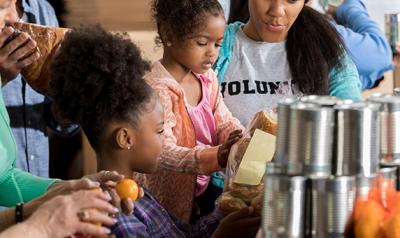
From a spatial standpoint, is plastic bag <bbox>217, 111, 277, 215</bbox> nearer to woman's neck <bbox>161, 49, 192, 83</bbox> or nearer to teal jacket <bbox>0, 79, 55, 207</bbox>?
woman's neck <bbox>161, 49, 192, 83</bbox>

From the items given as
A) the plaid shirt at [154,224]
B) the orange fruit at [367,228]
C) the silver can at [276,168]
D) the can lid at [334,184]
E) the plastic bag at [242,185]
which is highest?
the silver can at [276,168]

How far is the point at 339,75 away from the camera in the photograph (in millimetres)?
2348

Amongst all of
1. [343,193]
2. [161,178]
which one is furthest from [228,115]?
[343,193]

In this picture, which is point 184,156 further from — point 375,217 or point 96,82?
point 375,217

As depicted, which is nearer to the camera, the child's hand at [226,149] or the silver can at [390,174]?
the silver can at [390,174]

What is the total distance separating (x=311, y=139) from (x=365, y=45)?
1748 mm

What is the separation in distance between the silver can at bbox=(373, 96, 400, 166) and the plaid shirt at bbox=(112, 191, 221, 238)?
597mm

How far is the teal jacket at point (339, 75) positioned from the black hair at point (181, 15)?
12cm

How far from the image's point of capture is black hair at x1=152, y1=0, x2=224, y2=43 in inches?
88.5

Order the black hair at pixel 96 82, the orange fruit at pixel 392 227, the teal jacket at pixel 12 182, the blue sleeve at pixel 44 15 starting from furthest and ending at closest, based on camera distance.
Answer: the blue sleeve at pixel 44 15 → the teal jacket at pixel 12 182 → the black hair at pixel 96 82 → the orange fruit at pixel 392 227

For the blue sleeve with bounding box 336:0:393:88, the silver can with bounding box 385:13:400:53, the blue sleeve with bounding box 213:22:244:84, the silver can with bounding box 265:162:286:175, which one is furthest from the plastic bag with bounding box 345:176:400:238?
the silver can with bounding box 385:13:400:53

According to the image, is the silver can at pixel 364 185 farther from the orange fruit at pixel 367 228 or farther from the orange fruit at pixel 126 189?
the orange fruit at pixel 126 189

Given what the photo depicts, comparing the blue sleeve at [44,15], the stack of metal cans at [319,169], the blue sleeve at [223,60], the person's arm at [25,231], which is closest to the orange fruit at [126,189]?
the person's arm at [25,231]

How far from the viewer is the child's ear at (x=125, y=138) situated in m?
1.92
